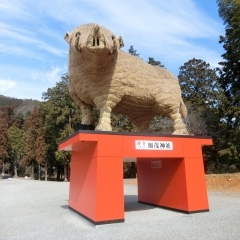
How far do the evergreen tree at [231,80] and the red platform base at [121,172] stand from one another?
11.1 metres

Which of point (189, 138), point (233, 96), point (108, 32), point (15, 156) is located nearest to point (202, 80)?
point (233, 96)

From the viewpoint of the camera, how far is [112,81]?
5516mm

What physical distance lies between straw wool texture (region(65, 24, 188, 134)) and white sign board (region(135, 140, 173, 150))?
64 centimetres

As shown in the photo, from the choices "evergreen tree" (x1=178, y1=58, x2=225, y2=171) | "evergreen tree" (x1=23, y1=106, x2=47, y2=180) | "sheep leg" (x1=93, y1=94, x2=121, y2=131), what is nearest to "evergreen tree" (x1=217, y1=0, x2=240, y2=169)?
"evergreen tree" (x1=178, y1=58, x2=225, y2=171)

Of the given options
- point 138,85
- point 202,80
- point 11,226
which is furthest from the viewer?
point 202,80

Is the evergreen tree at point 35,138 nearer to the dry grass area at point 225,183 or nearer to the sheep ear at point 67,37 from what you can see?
the dry grass area at point 225,183

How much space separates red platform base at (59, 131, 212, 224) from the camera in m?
5.09

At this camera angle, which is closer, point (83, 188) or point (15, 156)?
point (83, 188)

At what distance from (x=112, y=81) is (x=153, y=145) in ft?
5.49

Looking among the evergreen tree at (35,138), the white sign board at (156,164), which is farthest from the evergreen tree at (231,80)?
the evergreen tree at (35,138)

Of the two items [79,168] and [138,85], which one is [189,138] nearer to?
[138,85]

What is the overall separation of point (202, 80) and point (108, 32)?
63.9 ft

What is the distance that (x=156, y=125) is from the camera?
19.6 meters

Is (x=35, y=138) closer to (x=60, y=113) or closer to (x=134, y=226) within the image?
(x=60, y=113)
